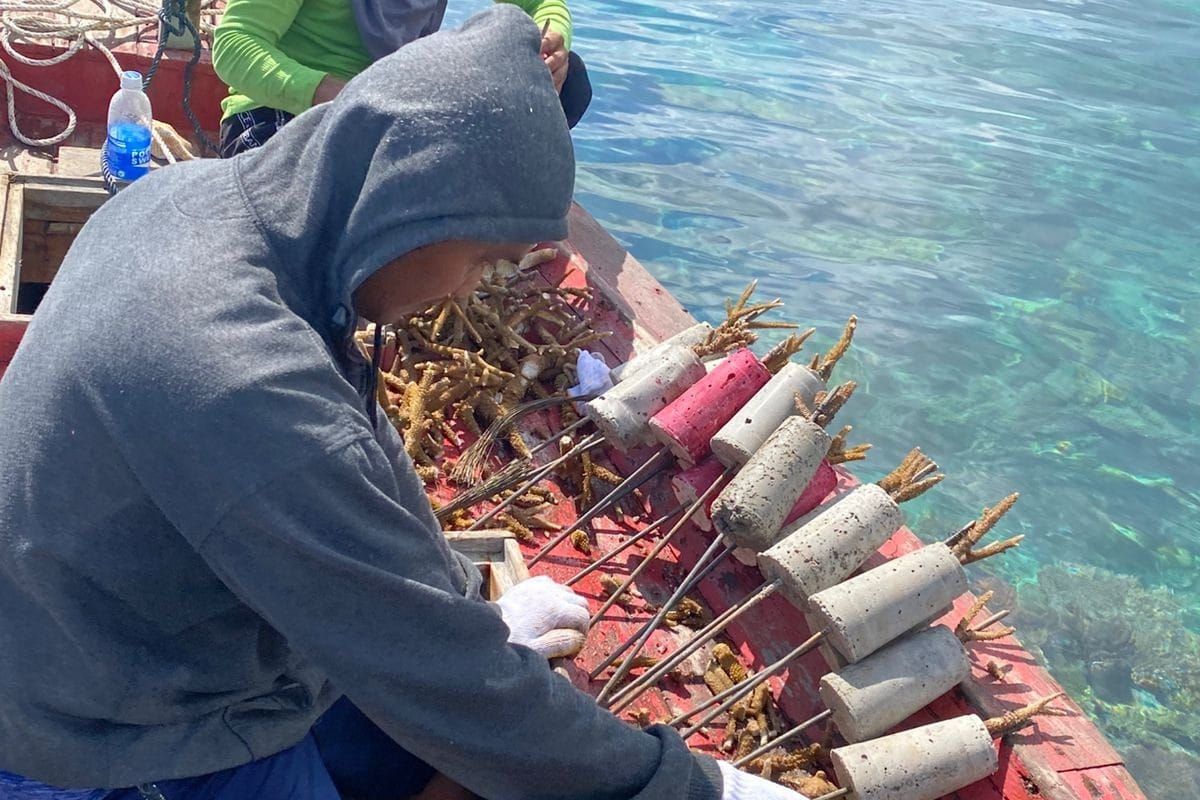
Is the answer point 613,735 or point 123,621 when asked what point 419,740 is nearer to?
point 613,735

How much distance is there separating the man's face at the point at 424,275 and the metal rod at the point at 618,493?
5.65 ft

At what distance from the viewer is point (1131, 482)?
688 centimetres

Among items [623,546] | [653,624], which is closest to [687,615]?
[623,546]

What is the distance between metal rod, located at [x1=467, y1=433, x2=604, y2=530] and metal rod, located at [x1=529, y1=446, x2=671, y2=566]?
0.18 meters

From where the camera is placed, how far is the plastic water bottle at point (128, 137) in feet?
12.7

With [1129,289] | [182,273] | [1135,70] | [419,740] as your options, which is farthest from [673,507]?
[1135,70]

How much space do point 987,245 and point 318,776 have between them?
8.77m

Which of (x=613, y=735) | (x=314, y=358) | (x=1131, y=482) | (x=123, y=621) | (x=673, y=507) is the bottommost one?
(x=1131, y=482)

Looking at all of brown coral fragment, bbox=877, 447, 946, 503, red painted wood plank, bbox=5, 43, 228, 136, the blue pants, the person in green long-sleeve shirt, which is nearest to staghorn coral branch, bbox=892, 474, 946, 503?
brown coral fragment, bbox=877, 447, 946, 503

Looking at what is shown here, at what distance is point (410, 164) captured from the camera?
1.50m

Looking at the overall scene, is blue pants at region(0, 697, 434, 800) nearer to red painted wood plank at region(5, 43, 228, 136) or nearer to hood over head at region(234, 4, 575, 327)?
hood over head at region(234, 4, 575, 327)

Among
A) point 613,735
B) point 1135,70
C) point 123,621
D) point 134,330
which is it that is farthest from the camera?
point 1135,70

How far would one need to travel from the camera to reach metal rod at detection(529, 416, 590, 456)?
3.73m

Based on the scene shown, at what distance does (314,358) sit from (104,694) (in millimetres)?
638
